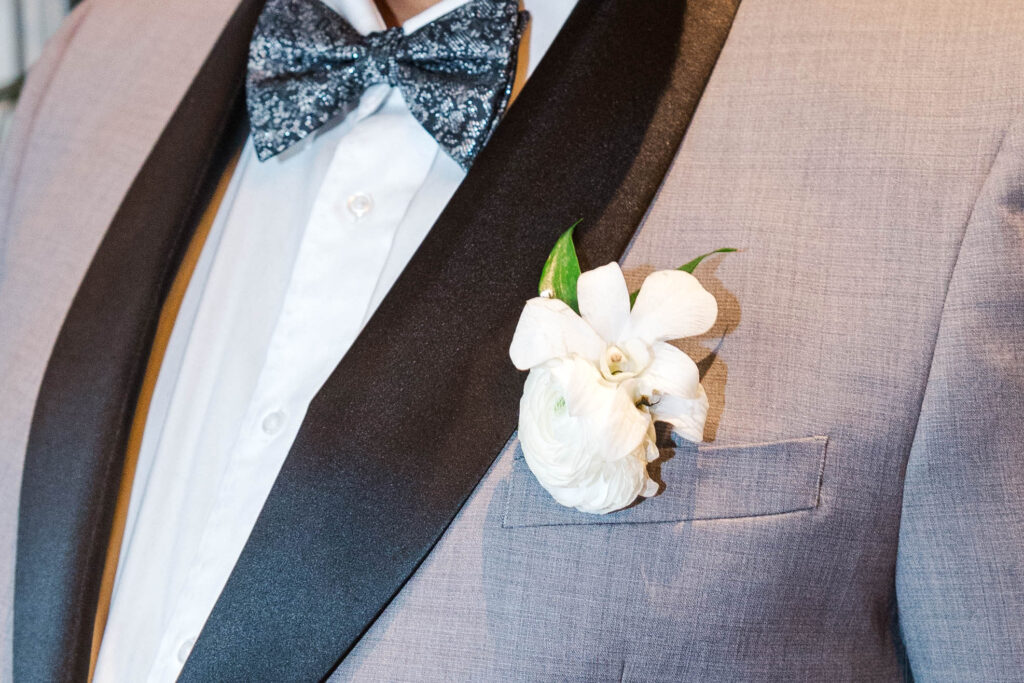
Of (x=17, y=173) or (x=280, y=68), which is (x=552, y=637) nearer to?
(x=280, y=68)

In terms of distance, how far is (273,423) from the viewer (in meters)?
0.92

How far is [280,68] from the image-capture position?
1.06m

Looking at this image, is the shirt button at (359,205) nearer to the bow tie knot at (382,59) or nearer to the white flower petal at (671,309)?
the bow tie knot at (382,59)

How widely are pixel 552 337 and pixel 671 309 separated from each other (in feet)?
0.31

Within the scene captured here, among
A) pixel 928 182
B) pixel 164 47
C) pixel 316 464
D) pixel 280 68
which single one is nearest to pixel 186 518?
pixel 316 464

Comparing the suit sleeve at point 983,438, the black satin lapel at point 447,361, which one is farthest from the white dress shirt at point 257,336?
the suit sleeve at point 983,438

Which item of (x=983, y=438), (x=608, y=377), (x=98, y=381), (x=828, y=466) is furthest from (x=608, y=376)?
(x=98, y=381)

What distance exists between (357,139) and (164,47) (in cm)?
45

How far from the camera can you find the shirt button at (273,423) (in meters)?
0.91

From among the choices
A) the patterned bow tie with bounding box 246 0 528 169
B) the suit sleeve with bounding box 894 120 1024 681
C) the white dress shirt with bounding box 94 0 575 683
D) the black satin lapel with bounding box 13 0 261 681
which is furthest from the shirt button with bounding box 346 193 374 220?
the suit sleeve with bounding box 894 120 1024 681

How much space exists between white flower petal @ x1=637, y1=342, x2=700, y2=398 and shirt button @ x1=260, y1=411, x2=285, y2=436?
438 millimetres

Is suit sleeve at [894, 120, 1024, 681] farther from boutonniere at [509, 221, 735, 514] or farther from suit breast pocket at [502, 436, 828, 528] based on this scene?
boutonniere at [509, 221, 735, 514]

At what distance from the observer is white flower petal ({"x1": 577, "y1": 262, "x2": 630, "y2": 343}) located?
26.5 inches

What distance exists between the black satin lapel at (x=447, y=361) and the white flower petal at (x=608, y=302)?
0.38ft
